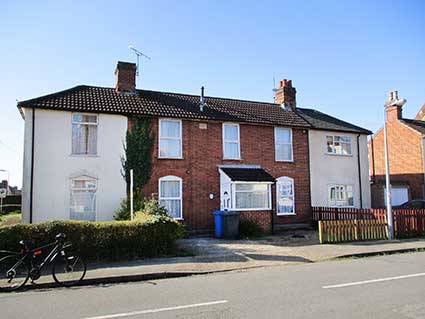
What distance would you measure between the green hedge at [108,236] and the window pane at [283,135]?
1039 centimetres

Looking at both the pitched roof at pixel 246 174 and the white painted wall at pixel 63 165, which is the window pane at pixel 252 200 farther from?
the white painted wall at pixel 63 165

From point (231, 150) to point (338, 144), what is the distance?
7.75m

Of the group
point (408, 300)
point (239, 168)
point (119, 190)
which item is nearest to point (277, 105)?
point (239, 168)

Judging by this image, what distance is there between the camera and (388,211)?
51.9 ft

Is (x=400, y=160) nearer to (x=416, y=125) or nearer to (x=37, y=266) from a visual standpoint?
(x=416, y=125)

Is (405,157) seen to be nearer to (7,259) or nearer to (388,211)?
(388,211)

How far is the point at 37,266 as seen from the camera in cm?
877

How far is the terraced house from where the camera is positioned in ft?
53.6

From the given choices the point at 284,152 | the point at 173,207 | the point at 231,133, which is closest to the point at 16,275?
the point at 173,207

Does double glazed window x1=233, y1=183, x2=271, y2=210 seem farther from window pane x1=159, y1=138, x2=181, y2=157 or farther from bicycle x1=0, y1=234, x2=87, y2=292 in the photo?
bicycle x1=0, y1=234, x2=87, y2=292

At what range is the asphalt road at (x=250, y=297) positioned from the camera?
6.12m

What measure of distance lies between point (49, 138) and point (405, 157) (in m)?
26.8

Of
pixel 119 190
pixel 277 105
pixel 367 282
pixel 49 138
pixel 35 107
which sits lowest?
pixel 367 282

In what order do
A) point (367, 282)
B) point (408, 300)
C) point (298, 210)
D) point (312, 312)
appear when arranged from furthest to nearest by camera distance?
point (298, 210), point (367, 282), point (408, 300), point (312, 312)
